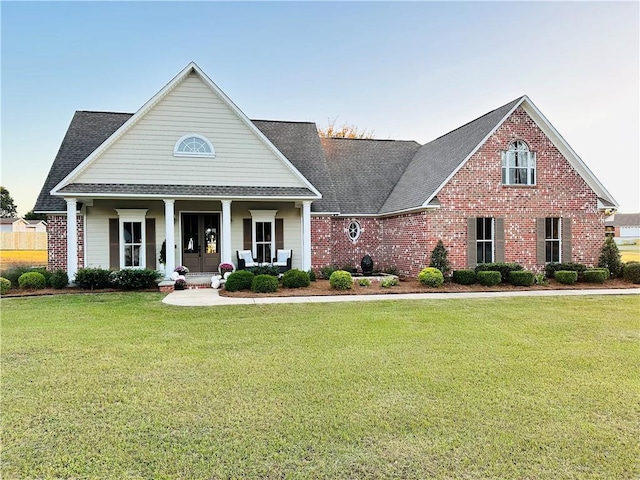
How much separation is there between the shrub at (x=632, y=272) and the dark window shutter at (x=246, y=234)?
49.4 ft

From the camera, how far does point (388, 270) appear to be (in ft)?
62.5

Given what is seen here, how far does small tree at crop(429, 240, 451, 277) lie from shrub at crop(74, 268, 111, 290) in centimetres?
1166

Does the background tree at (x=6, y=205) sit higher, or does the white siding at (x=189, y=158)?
the background tree at (x=6, y=205)

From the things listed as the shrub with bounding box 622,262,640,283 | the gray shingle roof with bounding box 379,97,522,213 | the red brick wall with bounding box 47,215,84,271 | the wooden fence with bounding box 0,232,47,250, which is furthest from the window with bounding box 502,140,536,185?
the wooden fence with bounding box 0,232,47,250

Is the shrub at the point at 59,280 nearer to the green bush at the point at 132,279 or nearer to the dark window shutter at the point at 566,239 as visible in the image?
the green bush at the point at 132,279

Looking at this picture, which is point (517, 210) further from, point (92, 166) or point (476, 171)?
point (92, 166)

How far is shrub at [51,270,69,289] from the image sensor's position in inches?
563

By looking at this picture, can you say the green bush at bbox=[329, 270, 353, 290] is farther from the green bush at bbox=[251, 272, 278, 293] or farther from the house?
the house

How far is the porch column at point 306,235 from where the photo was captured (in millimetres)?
16625

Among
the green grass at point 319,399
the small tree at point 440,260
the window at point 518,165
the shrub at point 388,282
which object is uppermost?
the window at point 518,165

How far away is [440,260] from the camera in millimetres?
15875

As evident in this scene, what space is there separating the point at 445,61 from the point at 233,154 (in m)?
10.1

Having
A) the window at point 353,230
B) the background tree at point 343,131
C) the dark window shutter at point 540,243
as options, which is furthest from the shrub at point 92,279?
the background tree at point 343,131

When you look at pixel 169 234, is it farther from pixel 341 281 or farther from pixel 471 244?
pixel 471 244
